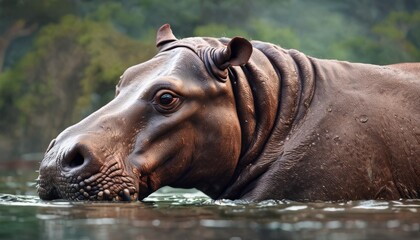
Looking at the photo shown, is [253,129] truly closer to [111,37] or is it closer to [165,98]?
[165,98]

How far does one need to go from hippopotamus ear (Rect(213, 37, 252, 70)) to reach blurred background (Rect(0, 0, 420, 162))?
20151mm

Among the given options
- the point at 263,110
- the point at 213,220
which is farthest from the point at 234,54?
the point at 213,220

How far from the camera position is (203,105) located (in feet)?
21.9

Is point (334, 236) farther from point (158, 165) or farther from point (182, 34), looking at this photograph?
point (182, 34)

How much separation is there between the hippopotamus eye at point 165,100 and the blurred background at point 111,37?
798 inches

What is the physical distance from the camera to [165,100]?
6543 mm

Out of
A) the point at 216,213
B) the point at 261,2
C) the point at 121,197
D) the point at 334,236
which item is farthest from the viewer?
the point at 261,2

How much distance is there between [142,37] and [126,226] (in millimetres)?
30050


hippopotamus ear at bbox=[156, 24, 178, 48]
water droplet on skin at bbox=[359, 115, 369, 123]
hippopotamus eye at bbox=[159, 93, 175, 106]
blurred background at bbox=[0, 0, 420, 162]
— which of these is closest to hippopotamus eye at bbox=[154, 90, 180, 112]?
hippopotamus eye at bbox=[159, 93, 175, 106]

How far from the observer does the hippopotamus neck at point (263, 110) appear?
6816mm

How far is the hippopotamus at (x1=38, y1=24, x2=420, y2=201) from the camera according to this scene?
6.43 metres

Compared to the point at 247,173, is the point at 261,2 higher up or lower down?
higher up

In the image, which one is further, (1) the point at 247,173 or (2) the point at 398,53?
(2) the point at 398,53

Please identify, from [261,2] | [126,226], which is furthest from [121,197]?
[261,2]
